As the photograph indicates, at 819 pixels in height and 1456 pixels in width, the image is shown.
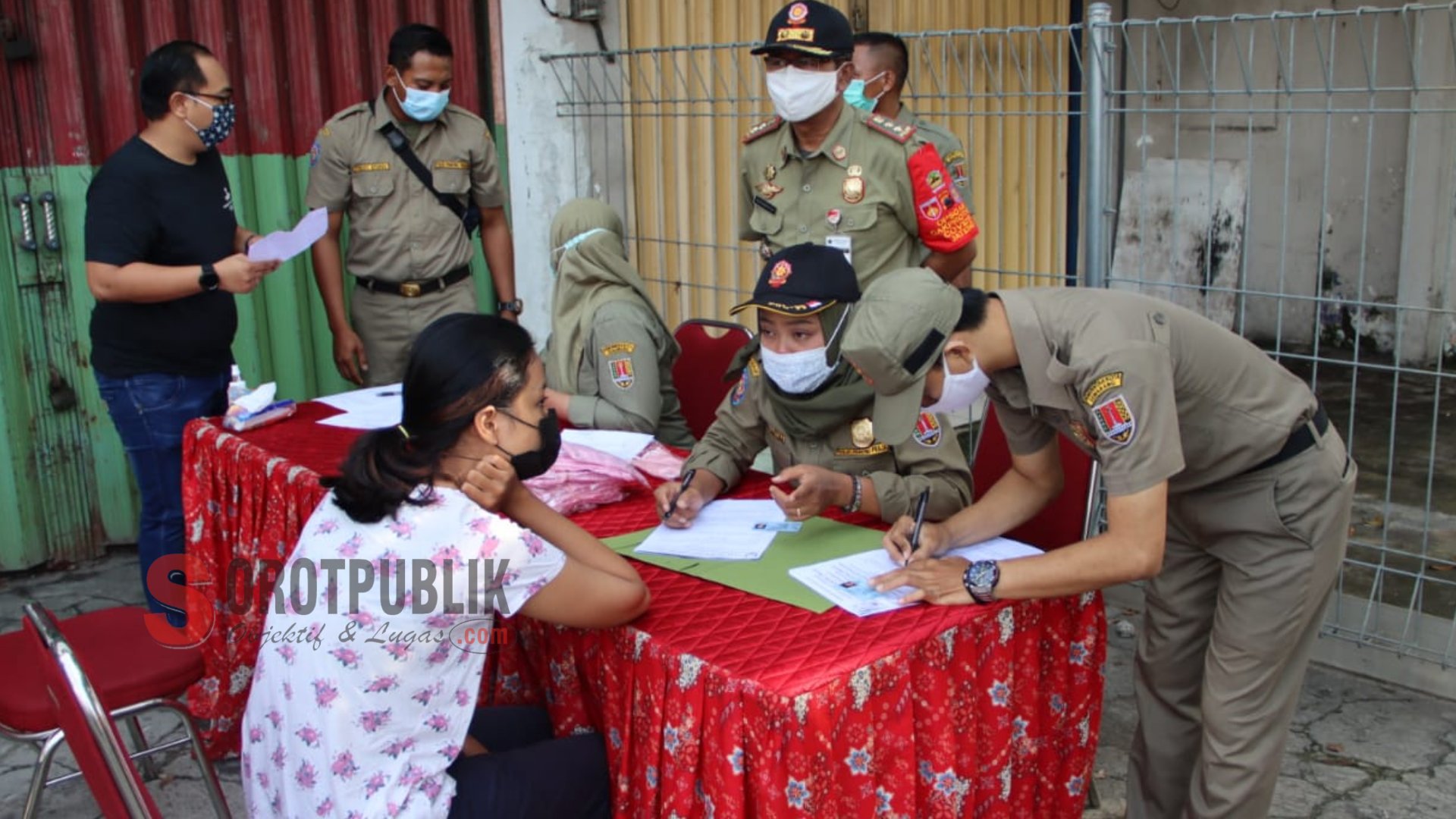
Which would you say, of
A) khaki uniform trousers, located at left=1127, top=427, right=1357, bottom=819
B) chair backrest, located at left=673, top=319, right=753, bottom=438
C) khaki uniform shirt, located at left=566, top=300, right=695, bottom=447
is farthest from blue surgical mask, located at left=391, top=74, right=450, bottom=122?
khaki uniform trousers, located at left=1127, top=427, right=1357, bottom=819

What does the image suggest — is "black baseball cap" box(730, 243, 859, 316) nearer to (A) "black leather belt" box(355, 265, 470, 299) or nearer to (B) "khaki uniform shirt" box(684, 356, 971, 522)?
(B) "khaki uniform shirt" box(684, 356, 971, 522)

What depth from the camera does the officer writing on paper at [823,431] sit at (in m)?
2.32

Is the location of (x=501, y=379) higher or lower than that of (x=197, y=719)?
higher

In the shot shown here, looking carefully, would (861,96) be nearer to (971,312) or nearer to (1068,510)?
(1068,510)

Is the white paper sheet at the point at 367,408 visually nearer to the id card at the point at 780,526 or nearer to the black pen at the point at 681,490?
the black pen at the point at 681,490

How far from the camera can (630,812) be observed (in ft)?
6.33

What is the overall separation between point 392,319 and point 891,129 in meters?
1.78

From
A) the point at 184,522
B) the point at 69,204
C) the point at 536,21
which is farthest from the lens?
the point at 536,21

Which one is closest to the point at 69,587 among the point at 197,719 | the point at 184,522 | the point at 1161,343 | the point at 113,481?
the point at 113,481

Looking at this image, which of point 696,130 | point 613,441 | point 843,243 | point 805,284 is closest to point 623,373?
point 613,441

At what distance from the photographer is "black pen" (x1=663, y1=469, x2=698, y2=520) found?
2.37m

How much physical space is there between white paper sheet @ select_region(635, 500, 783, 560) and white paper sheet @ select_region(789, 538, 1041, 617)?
145 mm

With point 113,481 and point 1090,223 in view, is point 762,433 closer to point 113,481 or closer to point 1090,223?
point 1090,223

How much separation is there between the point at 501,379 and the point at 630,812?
0.70 metres
